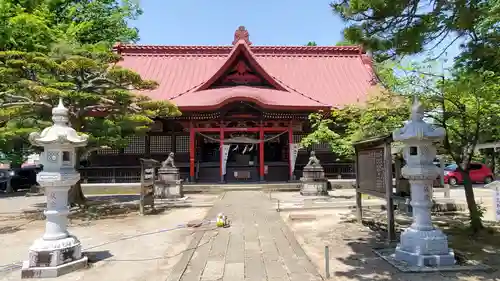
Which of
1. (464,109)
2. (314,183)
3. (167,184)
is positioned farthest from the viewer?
(314,183)

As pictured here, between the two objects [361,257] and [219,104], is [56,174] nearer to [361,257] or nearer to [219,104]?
[361,257]

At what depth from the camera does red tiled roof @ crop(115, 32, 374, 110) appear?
62.6ft

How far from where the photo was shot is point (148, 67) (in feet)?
76.5

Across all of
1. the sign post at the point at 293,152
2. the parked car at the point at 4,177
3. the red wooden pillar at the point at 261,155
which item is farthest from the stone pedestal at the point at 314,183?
the parked car at the point at 4,177

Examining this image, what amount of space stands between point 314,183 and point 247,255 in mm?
8870

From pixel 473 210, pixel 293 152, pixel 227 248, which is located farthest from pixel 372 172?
pixel 293 152

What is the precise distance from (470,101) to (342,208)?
218 inches

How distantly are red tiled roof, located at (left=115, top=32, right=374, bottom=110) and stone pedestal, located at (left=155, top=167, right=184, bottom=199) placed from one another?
4.87 m

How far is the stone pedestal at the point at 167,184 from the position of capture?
552 inches

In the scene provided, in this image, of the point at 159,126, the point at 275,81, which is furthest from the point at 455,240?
the point at 159,126

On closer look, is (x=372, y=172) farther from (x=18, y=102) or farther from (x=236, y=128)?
(x=236, y=128)

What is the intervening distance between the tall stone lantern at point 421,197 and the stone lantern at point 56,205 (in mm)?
5333

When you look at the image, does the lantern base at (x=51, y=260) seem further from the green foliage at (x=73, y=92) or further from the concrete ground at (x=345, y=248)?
the green foliage at (x=73, y=92)

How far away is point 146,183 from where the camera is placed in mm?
11086
